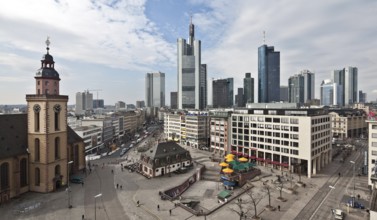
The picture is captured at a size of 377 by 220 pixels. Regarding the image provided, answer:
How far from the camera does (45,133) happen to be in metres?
52.8

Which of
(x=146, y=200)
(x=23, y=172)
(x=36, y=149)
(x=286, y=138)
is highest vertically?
(x=36, y=149)

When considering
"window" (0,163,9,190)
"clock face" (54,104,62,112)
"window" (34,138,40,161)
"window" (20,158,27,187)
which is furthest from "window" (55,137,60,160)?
"window" (0,163,9,190)

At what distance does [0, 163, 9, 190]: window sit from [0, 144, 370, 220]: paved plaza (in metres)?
4.07

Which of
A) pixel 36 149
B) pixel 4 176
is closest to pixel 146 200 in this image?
pixel 36 149

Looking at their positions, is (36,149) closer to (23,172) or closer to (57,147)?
(57,147)

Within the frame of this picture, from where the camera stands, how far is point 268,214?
1721 inches

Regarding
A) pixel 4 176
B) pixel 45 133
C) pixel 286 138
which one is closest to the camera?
pixel 4 176

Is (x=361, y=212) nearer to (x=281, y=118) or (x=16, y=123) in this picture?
(x=281, y=118)

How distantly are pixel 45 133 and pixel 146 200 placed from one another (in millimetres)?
29559

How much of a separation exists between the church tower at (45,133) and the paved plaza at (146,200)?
3744mm

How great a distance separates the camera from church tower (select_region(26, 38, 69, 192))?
52.9m

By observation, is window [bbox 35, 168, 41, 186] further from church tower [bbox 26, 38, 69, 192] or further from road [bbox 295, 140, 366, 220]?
road [bbox 295, 140, 366, 220]

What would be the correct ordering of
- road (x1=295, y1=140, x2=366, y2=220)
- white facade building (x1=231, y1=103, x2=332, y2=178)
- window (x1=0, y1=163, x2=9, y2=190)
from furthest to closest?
white facade building (x1=231, y1=103, x2=332, y2=178) → window (x1=0, y1=163, x2=9, y2=190) → road (x1=295, y1=140, x2=366, y2=220)

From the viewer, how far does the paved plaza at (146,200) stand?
42.3 meters
